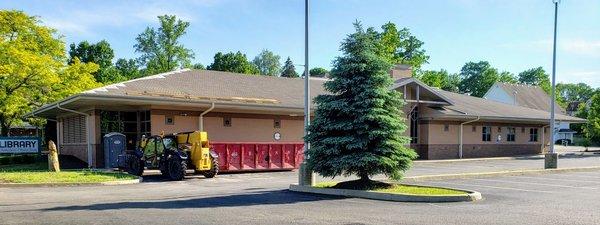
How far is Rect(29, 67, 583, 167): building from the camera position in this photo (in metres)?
24.0

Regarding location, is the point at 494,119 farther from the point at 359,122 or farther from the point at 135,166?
the point at 359,122

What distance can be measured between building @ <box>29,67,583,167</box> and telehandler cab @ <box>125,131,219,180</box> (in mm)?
2377

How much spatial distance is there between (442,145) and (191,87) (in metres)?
16.9

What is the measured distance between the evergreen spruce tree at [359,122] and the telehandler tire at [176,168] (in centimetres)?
562

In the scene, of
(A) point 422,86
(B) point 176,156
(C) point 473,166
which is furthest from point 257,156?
(A) point 422,86

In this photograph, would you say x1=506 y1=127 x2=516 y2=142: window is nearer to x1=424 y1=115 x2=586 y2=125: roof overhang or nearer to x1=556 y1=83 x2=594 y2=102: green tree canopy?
x1=424 y1=115 x2=586 y2=125: roof overhang

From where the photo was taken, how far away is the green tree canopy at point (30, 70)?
32594 millimetres

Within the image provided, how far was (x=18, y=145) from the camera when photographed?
82.0 feet

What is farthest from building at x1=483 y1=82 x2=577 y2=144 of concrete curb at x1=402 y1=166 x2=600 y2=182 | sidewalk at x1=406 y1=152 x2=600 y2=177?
concrete curb at x1=402 y1=166 x2=600 y2=182

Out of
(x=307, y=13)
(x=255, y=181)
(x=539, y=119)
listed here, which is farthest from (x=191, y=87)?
(x=539, y=119)

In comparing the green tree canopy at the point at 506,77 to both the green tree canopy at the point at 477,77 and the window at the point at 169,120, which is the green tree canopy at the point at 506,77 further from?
the window at the point at 169,120

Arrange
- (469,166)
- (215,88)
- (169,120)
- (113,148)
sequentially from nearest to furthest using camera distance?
(113,148) → (169,120) → (215,88) → (469,166)

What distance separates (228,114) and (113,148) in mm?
5595

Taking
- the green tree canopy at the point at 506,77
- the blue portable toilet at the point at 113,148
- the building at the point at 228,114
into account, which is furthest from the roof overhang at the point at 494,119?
the green tree canopy at the point at 506,77
